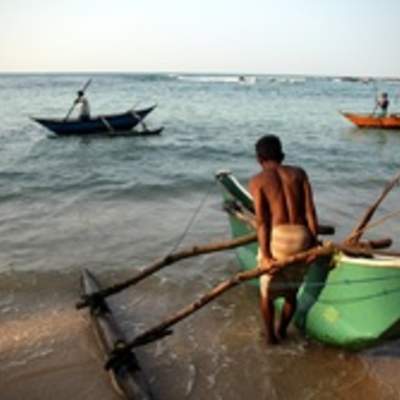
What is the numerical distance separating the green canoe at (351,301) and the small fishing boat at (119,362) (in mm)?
1714

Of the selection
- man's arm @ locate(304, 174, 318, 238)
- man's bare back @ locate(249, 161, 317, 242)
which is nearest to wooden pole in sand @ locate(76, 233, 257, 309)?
man's bare back @ locate(249, 161, 317, 242)

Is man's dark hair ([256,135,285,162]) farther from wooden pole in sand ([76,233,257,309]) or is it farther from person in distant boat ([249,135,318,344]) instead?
wooden pole in sand ([76,233,257,309])

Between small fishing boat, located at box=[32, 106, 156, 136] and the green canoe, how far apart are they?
17.1 metres

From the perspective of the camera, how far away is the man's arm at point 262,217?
435 centimetres

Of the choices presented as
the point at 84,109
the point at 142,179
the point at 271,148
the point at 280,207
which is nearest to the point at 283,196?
the point at 280,207

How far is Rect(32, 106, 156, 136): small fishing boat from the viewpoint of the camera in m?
20.7

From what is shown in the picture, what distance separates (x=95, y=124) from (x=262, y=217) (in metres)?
17.5

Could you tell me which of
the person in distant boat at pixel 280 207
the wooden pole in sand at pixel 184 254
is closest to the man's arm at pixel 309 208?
the person in distant boat at pixel 280 207

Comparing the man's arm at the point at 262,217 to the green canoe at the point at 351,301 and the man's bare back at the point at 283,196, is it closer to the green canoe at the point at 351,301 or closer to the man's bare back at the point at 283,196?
the man's bare back at the point at 283,196

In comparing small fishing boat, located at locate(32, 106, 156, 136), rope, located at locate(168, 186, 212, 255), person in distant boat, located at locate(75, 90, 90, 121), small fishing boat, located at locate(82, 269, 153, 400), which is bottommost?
rope, located at locate(168, 186, 212, 255)

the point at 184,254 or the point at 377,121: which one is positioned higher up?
the point at 184,254

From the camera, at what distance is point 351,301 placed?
14.7 ft

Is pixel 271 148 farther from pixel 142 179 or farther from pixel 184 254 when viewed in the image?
pixel 142 179

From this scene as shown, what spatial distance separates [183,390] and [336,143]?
732 inches
